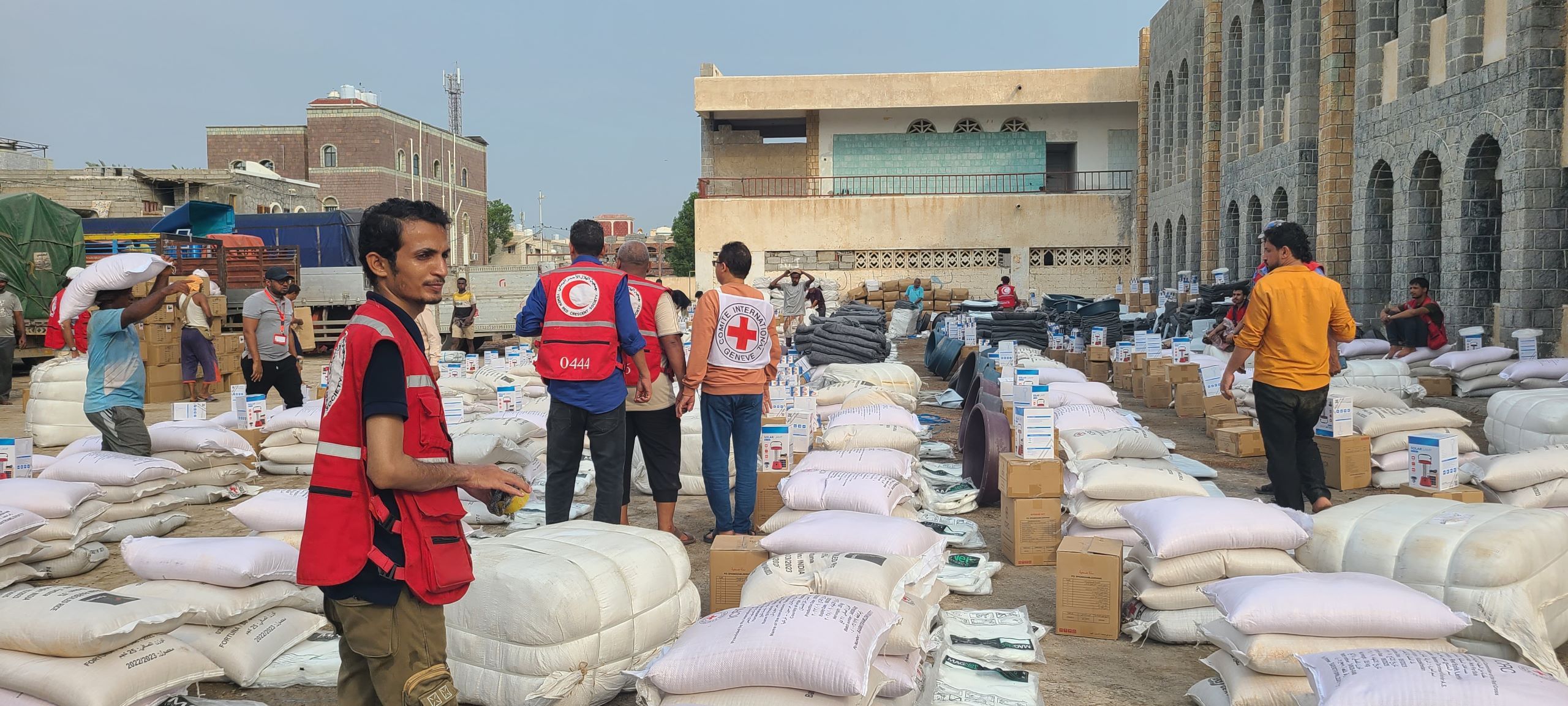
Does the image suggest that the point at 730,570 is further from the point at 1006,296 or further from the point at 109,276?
the point at 1006,296

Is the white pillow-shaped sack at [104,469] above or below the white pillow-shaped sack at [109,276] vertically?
below

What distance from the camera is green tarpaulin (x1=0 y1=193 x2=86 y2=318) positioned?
15539mm

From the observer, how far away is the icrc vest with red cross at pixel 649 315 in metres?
5.12

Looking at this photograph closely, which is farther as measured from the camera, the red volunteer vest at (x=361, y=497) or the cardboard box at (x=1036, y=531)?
the cardboard box at (x=1036, y=531)

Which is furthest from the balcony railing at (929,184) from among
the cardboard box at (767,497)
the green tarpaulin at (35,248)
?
the cardboard box at (767,497)

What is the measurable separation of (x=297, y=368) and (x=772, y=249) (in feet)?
65.4

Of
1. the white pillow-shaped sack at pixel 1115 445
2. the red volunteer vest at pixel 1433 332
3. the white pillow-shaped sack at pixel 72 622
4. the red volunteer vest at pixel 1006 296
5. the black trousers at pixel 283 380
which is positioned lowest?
the white pillow-shaped sack at pixel 72 622

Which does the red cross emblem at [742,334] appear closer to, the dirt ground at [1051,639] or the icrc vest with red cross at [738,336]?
the icrc vest with red cross at [738,336]

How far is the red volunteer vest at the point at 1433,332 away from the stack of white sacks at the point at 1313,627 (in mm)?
9378

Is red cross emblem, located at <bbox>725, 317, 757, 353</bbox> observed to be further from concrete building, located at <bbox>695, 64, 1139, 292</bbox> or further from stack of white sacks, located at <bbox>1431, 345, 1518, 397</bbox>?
concrete building, located at <bbox>695, 64, 1139, 292</bbox>

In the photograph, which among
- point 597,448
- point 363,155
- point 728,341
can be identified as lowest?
point 597,448

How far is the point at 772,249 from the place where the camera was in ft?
91.1

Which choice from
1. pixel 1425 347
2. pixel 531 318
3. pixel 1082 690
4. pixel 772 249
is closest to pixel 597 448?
pixel 531 318

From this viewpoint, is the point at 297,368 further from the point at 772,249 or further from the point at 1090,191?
the point at 1090,191
